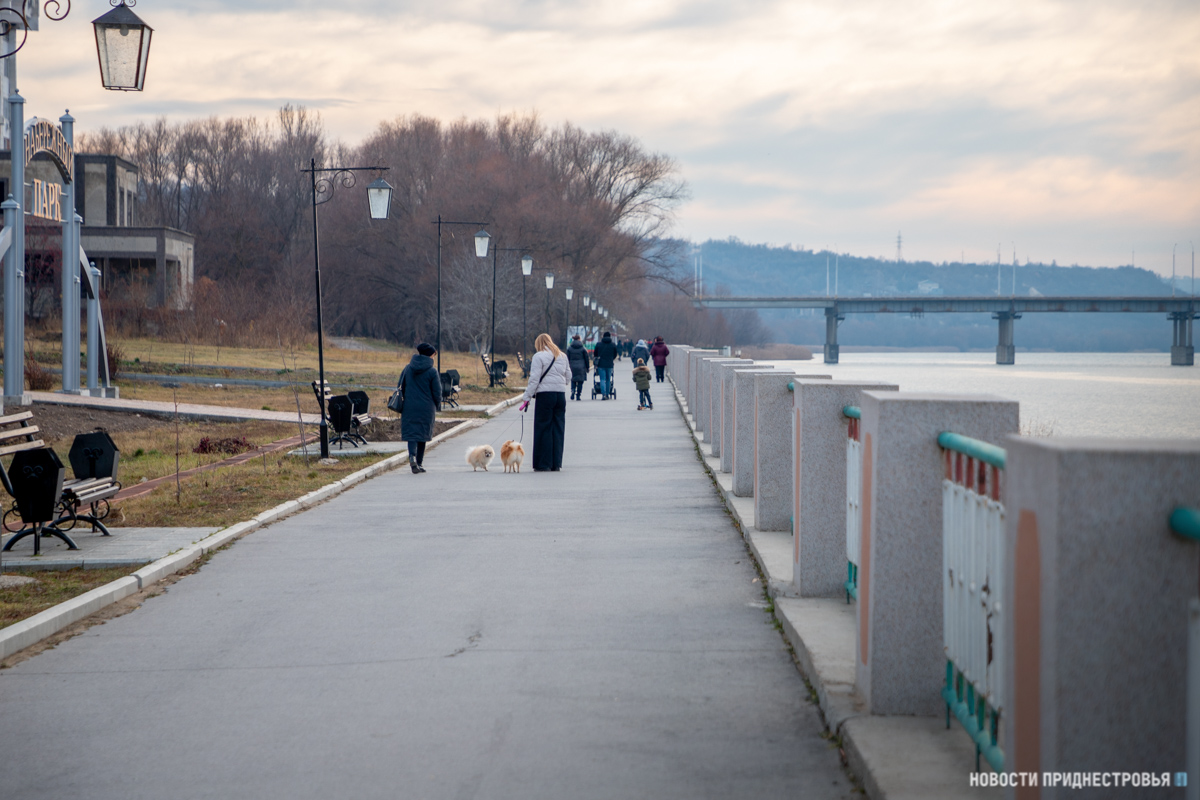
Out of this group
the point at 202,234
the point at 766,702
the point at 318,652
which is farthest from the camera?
the point at 202,234

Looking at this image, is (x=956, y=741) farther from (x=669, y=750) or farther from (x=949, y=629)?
(x=669, y=750)

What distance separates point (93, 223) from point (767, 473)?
62.3m

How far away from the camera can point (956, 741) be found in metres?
4.10

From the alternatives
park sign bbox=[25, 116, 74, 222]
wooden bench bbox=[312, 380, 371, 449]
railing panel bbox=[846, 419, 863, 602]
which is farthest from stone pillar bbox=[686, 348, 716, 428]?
railing panel bbox=[846, 419, 863, 602]

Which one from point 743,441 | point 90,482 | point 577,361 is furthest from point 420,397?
point 577,361

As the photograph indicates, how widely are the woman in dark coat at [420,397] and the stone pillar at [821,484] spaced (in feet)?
29.9

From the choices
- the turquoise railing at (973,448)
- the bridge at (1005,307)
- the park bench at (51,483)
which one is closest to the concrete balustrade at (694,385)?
the park bench at (51,483)

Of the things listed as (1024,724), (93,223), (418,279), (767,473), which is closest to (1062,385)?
(418,279)

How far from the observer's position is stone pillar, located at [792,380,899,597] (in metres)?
6.20

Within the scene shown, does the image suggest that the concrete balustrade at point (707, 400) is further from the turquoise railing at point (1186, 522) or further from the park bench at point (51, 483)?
the turquoise railing at point (1186, 522)

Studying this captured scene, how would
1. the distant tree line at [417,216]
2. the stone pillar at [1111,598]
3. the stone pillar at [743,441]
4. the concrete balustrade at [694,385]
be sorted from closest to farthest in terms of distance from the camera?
the stone pillar at [1111,598] → the stone pillar at [743,441] → the concrete balustrade at [694,385] → the distant tree line at [417,216]

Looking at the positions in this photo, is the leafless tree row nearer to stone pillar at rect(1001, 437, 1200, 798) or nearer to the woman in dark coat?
the woman in dark coat

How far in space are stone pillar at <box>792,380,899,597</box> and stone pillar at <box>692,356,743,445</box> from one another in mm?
7995

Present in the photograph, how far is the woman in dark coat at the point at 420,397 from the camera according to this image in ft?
49.4
